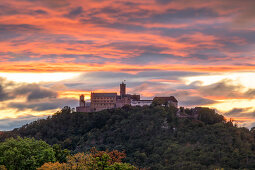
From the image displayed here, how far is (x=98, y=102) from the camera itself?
141625 mm

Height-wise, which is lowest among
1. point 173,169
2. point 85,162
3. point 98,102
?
point 173,169

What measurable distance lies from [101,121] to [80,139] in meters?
9.64

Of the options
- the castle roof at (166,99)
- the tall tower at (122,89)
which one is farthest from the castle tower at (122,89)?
the castle roof at (166,99)

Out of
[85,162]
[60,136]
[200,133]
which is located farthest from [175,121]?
[85,162]

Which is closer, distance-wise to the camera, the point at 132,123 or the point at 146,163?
the point at 146,163

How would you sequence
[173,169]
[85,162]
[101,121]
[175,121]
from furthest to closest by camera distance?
[101,121] < [175,121] < [173,169] < [85,162]

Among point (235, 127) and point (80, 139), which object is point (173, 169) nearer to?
point (235, 127)

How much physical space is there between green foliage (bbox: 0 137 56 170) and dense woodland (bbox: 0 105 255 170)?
47.0 m

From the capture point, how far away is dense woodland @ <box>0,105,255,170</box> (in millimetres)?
106375

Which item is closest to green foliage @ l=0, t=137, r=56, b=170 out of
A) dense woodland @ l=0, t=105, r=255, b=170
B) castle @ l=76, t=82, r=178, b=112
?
dense woodland @ l=0, t=105, r=255, b=170

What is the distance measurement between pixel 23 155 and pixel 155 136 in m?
71.2

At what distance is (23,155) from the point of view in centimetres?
6053

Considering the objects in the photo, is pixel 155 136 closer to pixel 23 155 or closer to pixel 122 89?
pixel 122 89

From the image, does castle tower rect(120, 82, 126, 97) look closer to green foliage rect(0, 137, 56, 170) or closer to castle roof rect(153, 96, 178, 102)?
castle roof rect(153, 96, 178, 102)
